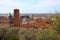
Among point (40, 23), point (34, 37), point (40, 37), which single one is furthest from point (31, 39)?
point (40, 23)

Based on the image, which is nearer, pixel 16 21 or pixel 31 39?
pixel 31 39

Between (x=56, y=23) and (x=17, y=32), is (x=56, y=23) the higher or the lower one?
the higher one

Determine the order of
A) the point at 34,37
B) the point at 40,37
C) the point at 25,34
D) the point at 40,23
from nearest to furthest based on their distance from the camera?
1. the point at 40,37
2. the point at 34,37
3. the point at 25,34
4. the point at 40,23

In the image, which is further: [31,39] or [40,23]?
[40,23]

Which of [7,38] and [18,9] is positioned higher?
[18,9]

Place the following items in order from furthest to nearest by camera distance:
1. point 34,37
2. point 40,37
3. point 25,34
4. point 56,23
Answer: point 25,34 < point 34,37 < point 40,37 < point 56,23

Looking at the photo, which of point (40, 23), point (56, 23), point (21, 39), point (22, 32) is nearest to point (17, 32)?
point (22, 32)

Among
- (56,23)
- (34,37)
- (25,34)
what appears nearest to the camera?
(56,23)

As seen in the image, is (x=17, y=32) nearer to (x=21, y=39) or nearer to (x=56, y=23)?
(x=21, y=39)

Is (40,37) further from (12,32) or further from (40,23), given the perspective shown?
(40,23)

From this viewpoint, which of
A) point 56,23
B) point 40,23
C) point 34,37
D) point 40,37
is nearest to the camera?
point 56,23
